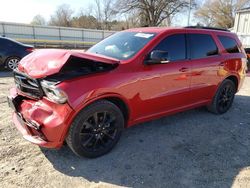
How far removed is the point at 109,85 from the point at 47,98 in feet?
2.67

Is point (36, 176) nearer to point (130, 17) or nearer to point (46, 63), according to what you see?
point (46, 63)

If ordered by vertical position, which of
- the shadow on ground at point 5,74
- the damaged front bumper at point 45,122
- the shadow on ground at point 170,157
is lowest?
the shadow on ground at point 170,157

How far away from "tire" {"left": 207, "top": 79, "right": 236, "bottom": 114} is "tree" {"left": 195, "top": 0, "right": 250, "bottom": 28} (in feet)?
171

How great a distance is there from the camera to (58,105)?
304 cm

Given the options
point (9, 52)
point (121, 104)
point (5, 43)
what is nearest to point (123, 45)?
point (121, 104)

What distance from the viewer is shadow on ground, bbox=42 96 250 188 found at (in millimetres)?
3145

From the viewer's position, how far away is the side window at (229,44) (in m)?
5.32

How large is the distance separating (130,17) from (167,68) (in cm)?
4258

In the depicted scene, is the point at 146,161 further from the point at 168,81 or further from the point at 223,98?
the point at 223,98

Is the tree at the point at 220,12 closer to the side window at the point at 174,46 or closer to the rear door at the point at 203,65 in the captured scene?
the rear door at the point at 203,65

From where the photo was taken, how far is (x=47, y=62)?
3301 mm

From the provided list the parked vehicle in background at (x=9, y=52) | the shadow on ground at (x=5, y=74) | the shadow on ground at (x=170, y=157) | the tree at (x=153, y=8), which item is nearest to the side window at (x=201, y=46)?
the shadow on ground at (x=170, y=157)

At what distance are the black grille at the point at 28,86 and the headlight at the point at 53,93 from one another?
11cm

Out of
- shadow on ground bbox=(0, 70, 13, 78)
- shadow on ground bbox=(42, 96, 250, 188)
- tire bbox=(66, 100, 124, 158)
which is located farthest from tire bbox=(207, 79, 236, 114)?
shadow on ground bbox=(0, 70, 13, 78)
